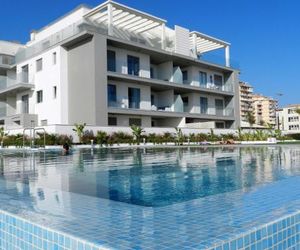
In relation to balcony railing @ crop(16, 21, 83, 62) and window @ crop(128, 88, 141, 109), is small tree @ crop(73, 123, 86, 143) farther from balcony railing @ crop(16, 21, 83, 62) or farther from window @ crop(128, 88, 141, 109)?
balcony railing @ crop(16, 21, 83, 62)

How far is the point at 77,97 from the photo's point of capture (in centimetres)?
2847

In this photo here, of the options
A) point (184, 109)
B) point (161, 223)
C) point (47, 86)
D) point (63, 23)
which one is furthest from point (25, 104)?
point (161, 223)

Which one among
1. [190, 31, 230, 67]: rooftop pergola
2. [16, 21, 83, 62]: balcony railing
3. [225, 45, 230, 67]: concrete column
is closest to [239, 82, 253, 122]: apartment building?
[225, 45, 230, 67]: concrete column

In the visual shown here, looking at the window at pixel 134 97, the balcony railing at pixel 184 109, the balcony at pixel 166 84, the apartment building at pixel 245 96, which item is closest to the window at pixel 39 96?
the balcony at pixel 166 84

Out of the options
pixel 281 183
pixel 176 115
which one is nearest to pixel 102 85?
pixel 176 115

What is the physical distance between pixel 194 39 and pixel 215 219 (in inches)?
1391

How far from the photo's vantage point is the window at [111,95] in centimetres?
2838

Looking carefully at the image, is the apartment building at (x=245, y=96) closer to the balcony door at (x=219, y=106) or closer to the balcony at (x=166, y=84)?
the balcony door at (x=219, y=106)

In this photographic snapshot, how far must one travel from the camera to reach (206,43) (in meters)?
39.3

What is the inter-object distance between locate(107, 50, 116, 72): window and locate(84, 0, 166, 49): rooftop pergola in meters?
1.71

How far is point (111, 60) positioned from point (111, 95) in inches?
121

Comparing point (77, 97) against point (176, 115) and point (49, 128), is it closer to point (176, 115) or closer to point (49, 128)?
point (49, 128)

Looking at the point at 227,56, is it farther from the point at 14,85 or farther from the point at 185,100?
the point at 14,85

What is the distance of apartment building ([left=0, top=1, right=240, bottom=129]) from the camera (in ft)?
90.6
